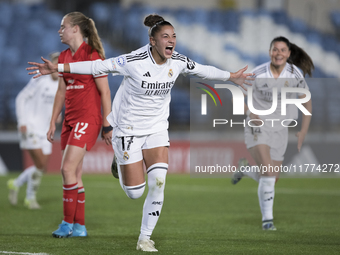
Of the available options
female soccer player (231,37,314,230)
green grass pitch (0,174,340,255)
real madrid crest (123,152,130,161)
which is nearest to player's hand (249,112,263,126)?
female soccer player (231,37,314,230)

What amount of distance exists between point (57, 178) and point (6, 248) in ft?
28.2

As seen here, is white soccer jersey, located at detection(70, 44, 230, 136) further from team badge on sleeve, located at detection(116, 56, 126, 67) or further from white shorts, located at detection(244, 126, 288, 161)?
white shorts, located at detection(244, 126, 288, 161)

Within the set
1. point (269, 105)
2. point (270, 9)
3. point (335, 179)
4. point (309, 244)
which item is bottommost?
point (335, 179)

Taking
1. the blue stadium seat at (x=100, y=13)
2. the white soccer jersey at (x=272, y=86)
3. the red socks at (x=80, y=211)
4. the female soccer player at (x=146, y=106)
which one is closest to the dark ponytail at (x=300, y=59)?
the white soccer jersey at (x=272, y=86)

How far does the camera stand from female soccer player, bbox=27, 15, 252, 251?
4961 mm

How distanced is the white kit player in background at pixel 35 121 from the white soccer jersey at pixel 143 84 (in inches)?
141

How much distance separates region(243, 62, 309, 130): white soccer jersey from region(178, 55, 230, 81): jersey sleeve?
1469 mm

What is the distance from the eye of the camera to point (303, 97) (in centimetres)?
684

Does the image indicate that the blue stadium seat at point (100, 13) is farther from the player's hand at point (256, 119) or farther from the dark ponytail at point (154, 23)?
the dark ponytail at point (154, 23)

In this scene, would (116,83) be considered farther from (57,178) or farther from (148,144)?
(148,144)

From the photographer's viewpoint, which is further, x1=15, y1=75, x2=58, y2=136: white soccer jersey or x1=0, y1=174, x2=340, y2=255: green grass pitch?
x1=15, y1=75, x2=58, y2=136: white soccer jersey

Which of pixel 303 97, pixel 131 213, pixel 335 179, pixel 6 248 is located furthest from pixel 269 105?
pixel 335 179

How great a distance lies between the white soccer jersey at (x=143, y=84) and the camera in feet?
16.3

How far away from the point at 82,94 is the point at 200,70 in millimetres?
1428
